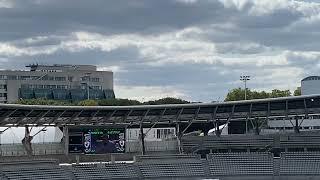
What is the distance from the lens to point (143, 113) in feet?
188

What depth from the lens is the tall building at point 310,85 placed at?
107 m

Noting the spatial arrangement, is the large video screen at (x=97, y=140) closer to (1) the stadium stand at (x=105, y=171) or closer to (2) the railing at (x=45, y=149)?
(1) the stadium stand at (x=105, y=171)

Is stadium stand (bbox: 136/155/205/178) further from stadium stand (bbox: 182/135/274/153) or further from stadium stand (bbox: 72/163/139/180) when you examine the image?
stadium stand (bbox: 182/135/274/153)

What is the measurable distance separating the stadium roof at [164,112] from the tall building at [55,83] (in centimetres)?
8977

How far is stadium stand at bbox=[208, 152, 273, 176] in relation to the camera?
56353mm

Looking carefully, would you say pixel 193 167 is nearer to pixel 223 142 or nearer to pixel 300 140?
pixel 223 142

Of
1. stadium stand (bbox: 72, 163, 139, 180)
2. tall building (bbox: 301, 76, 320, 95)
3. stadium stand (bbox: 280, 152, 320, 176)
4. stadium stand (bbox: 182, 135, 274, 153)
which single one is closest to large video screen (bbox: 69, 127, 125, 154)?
stadium stand (bbox: 72, 163, 139, 180)

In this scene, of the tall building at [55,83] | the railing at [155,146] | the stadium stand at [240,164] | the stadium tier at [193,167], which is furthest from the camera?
the tall building at [55,83]

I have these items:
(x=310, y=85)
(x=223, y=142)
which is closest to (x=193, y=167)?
(x=223, y=142)

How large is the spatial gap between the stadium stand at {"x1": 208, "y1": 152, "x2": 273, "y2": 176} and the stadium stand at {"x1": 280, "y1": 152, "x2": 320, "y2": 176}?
1.36m

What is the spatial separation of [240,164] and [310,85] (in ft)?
178

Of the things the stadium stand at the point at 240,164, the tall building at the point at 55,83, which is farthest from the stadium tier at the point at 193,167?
the tall building at the point at 55,83

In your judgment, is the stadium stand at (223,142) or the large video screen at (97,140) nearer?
the large video screen at (97,140)

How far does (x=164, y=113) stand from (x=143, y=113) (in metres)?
2.19
